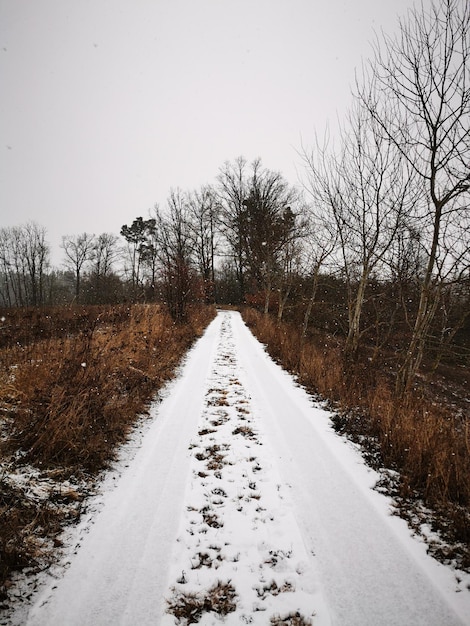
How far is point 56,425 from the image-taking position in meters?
3.07

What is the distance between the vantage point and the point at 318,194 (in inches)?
268

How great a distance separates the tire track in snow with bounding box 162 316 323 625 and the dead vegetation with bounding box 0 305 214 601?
102cm

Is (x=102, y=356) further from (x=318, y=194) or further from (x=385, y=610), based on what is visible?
(x=318, y=194)

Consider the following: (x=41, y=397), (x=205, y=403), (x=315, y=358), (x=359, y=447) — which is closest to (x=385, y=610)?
(x=359, y=447)

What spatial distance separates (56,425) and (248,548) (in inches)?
91.7

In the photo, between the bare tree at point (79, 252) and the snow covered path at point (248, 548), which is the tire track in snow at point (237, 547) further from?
the bare tree at point (79, 252)

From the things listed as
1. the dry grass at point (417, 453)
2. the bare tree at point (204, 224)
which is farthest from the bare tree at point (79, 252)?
the dry grass at point (417, 453)

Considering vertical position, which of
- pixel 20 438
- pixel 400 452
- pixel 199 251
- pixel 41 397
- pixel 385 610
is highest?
pixel 199 251

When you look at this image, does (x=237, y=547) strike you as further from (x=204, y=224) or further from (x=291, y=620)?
(x=204, y=224)

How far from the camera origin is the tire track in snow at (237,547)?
68.8 inches

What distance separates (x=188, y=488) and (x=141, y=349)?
4.31m

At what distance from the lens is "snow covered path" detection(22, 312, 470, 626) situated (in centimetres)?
172

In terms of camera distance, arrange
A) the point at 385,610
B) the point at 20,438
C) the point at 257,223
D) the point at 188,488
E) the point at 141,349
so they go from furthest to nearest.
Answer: the point at 257,223, the point at 141,349, the point at 20,438, the point at 188,488, the point at 385,610

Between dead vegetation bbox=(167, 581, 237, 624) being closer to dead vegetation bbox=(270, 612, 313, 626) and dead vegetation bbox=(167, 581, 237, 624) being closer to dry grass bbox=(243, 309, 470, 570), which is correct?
dead vegetation bbox=(270, 612, 313, 626)
